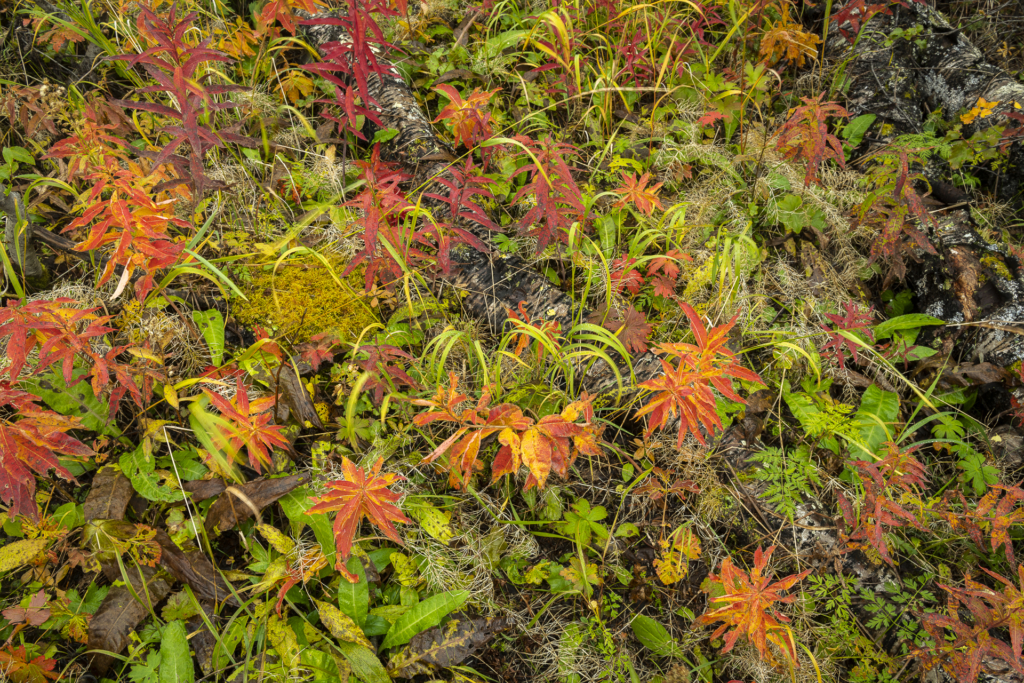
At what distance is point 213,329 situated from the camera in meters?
2.22

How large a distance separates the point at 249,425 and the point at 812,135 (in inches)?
106

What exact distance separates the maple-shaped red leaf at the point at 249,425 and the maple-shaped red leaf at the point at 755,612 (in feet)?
5.27

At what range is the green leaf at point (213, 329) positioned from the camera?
2.18 m

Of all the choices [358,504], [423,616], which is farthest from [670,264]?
[423,616]

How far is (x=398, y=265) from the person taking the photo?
2137 mm

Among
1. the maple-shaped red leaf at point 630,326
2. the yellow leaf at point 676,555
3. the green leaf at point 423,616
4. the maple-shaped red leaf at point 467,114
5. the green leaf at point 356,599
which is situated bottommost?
the yellow leaf at point 676,555

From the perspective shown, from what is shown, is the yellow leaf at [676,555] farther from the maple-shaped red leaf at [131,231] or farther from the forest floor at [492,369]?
the maple-shaped red leaf at [131,231]

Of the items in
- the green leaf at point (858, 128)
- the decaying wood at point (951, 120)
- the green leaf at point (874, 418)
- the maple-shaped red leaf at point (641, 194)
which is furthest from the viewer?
the green leaf at point (858, 128)

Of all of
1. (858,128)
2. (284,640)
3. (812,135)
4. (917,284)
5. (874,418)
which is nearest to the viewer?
(284,640)

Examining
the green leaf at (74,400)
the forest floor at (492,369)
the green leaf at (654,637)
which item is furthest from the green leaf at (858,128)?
the green leaf at (74,400)

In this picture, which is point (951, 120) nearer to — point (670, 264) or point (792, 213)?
point (792, 213)

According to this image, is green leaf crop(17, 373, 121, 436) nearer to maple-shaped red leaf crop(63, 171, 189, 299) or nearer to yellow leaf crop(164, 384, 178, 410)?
yellow leaf crop(164, 384, 178, 410)

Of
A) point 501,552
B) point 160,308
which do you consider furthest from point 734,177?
point 160,308

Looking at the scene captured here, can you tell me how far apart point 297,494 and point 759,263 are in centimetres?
239
